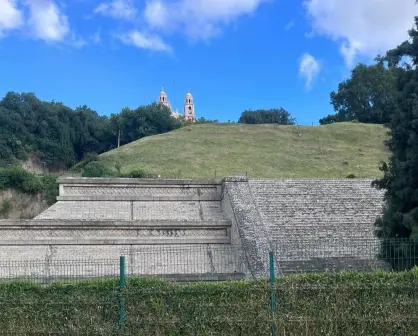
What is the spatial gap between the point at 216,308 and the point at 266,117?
60.4m

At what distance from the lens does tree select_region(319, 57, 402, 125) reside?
51.2m

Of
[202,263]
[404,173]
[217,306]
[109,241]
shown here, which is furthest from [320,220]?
[217,306]

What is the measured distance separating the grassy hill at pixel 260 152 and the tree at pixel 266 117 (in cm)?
2515

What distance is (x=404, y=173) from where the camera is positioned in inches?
390

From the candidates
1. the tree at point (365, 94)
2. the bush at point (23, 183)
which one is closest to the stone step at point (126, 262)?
the bush at point (23, 183)

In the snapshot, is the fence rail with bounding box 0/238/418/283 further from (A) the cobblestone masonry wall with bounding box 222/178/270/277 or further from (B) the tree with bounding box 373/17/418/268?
(B) the tree with bounding box 373/17/418/268

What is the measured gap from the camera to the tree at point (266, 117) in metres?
65.9

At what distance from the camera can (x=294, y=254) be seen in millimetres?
13492

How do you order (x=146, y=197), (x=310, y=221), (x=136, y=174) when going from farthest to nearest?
1. (x=136, y=174)
2. (x=146, y=197)
3. (x=310, y=221)

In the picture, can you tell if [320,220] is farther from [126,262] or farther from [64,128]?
[64,128]

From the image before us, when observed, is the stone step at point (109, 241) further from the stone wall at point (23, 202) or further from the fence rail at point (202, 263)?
the stone wall at point (23, 202)

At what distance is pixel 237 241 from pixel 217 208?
395 cm

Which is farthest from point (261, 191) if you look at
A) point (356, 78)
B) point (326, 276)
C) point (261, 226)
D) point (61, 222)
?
point (356, 78)

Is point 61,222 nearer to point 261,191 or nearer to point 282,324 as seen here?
point 261,191
